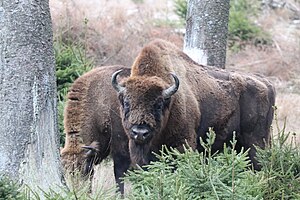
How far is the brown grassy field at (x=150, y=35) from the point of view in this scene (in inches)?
662

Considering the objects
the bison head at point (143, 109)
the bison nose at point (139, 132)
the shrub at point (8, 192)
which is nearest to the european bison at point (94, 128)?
the bison head at point (143, 109)

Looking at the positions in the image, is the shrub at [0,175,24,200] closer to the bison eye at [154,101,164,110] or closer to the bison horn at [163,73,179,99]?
the bison eye at [154,101,164,110]

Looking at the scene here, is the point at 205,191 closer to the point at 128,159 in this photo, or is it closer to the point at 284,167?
the point at 284,167

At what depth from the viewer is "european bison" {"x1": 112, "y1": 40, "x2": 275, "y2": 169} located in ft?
26.9

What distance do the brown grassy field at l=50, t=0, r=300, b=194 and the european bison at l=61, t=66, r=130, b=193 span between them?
17.4 feet

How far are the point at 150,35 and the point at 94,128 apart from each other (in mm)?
11006

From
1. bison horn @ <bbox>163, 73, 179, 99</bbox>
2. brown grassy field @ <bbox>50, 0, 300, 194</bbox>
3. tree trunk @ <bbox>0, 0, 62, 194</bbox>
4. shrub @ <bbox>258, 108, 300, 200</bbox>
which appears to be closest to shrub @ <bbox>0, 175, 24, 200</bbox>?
tree trunk @ <bbox>0, 0, 62, 194</bbox>

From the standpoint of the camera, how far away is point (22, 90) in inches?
264

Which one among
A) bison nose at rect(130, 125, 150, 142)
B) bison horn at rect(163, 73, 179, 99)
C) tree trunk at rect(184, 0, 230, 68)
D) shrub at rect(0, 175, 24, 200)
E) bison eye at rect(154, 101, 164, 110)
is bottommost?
bison nose at rect(130, 125, 150, 142)

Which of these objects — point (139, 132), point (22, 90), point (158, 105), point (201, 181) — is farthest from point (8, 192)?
point (158, 105)

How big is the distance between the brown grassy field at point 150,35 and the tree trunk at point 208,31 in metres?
3.38

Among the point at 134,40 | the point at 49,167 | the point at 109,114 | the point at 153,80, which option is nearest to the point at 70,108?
the point at 109,114

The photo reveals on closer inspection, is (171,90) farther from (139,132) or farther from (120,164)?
(120,164)

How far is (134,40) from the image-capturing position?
18844 millimetres
